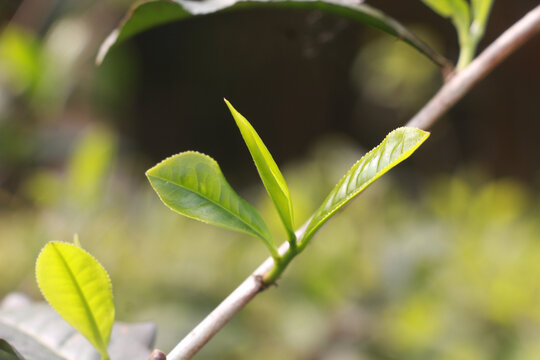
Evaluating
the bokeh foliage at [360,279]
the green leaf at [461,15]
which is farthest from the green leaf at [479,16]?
the bokeh foliage at [360,279]

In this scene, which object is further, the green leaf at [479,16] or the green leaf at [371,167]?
the green leaf at [479,16]

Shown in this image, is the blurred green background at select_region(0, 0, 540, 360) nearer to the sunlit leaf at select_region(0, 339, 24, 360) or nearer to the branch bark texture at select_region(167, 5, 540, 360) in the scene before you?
the branch bark texture at select_region(167, 5, 540, 360)

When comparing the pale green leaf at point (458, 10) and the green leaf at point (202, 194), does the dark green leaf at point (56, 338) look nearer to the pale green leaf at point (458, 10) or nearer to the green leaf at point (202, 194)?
the green leaf at point (202, 194)

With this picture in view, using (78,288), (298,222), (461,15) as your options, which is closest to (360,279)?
(298,222)

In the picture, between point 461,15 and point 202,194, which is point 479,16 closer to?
point 461,15

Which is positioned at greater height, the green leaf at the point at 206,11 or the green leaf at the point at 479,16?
the green leaf at the point at 479,16

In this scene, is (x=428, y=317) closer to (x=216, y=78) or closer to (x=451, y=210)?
(x=451, y=210)
